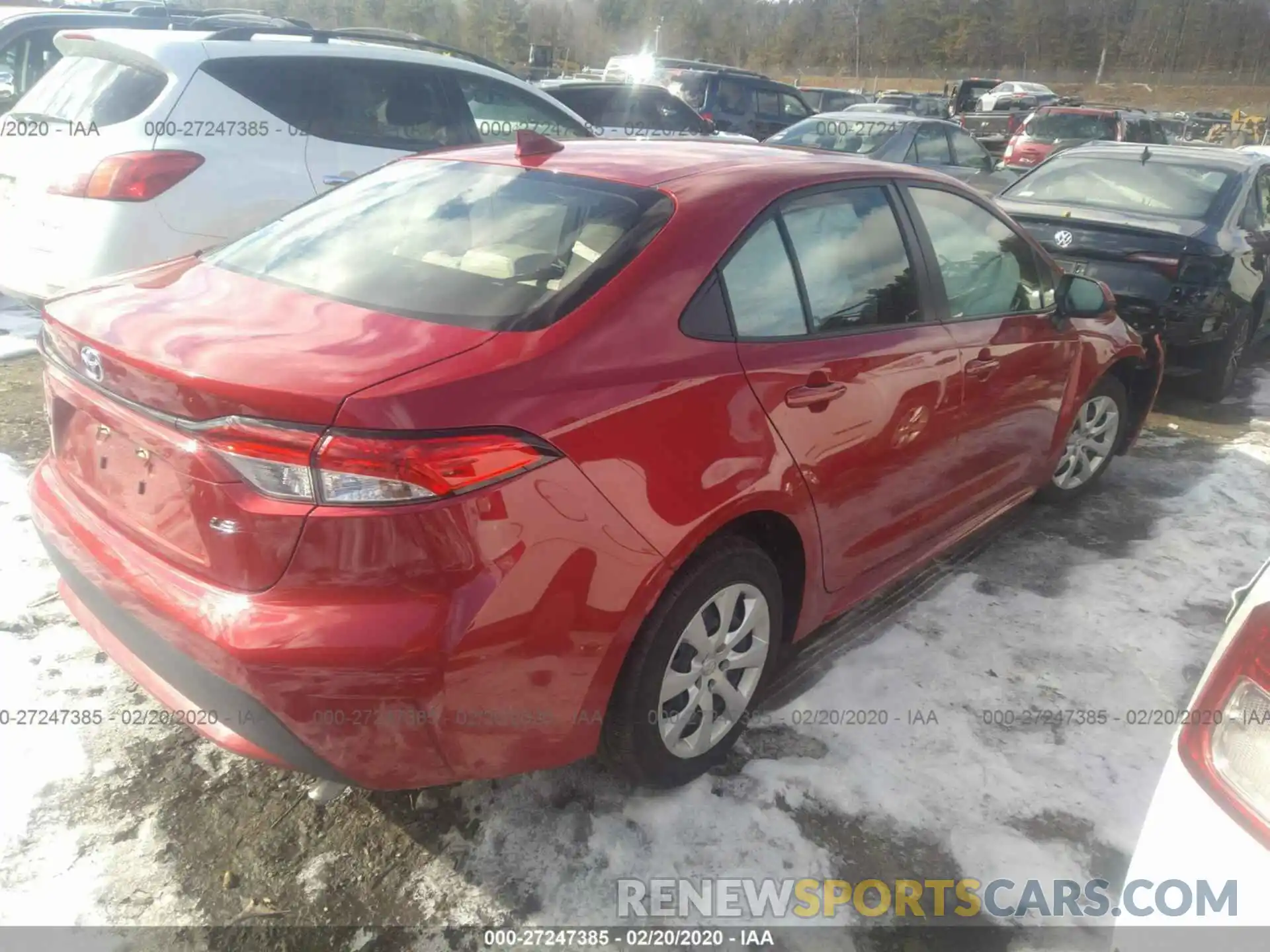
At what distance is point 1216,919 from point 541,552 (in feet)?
4.13

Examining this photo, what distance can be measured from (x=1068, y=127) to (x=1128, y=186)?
1251cm

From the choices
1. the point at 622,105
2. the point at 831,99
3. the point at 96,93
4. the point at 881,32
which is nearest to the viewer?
the point at 96,93

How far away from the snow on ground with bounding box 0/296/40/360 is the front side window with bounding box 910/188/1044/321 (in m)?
5.30

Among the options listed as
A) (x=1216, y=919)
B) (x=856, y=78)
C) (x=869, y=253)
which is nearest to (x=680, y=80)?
(x=869, y=253)

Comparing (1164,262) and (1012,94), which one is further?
(1012,94)

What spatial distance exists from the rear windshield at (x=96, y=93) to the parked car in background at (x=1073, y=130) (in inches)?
583

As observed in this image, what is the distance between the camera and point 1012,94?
102 feet

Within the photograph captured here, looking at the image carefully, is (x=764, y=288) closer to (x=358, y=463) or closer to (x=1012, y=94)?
(x=358, y=463)

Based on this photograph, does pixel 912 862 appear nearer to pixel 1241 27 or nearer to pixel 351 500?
pixel 351 500

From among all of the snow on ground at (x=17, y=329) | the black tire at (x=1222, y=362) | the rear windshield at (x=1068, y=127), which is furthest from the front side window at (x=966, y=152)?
the snow on ground at (x=17, y=329)

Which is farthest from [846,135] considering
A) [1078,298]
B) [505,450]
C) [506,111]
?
[505,450]

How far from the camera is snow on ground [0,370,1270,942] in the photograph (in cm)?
220

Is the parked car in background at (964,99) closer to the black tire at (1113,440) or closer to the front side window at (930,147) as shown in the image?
the front side window at (930,147)

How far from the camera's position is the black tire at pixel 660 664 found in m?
2.21
